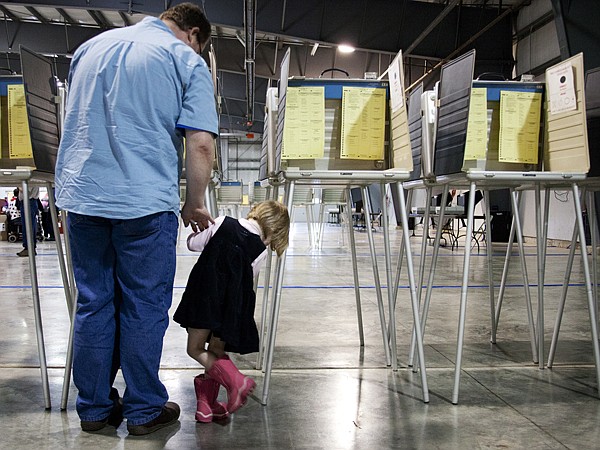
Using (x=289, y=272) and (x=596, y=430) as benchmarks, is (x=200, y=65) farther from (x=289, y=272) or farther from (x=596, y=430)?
(x=289, y=272)

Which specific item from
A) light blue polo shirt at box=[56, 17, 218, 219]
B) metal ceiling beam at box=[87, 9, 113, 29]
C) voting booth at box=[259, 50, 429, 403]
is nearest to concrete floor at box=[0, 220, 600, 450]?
voting booth at box=[259, 50, 429, 403]

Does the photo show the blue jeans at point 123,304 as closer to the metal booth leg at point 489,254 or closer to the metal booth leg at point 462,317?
the metal booth leg at point 462,317

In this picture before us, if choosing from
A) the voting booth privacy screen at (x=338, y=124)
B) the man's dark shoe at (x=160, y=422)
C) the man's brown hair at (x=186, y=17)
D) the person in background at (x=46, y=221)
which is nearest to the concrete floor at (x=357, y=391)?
the man's dark shoe at (x=160, y=422)

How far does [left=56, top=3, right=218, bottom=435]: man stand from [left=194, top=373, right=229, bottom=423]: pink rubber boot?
125 mm

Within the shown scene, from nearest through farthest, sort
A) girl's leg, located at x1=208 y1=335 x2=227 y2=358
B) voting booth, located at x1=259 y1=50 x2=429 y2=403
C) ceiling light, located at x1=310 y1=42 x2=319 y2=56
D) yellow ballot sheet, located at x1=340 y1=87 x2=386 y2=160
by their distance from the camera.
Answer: girl's leg, located at x1=208 y1=335 x2=227 y2=358, voting booth, located at x1=259 y1=50 x2=429 y2=403, yellow ballot sheet, located at x1=340 y1=87 x2=386 y2=160, ceiling light, located at x1=310 y1=42 x2=319 y2=56

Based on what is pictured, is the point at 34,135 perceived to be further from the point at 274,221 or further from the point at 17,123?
the point at 274,221

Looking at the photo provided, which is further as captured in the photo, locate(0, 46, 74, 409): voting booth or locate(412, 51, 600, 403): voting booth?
locate(412, 51, 600, 403): voting booth

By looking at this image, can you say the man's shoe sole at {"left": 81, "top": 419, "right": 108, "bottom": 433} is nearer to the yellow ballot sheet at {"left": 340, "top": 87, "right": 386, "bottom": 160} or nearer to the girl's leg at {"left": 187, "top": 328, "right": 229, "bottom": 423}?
the girl's leg at {"left": 187, "top": 328, "right": 229, "bottom": 423}

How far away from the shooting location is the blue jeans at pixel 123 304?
1.80 metres

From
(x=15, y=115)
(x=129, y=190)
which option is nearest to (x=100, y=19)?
(x=15, y=115)

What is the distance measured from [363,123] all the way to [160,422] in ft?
4.92

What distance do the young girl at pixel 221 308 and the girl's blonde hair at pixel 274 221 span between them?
8 centimetres

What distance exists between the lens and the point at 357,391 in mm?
2303

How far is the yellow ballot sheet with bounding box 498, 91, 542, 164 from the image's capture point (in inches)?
102
